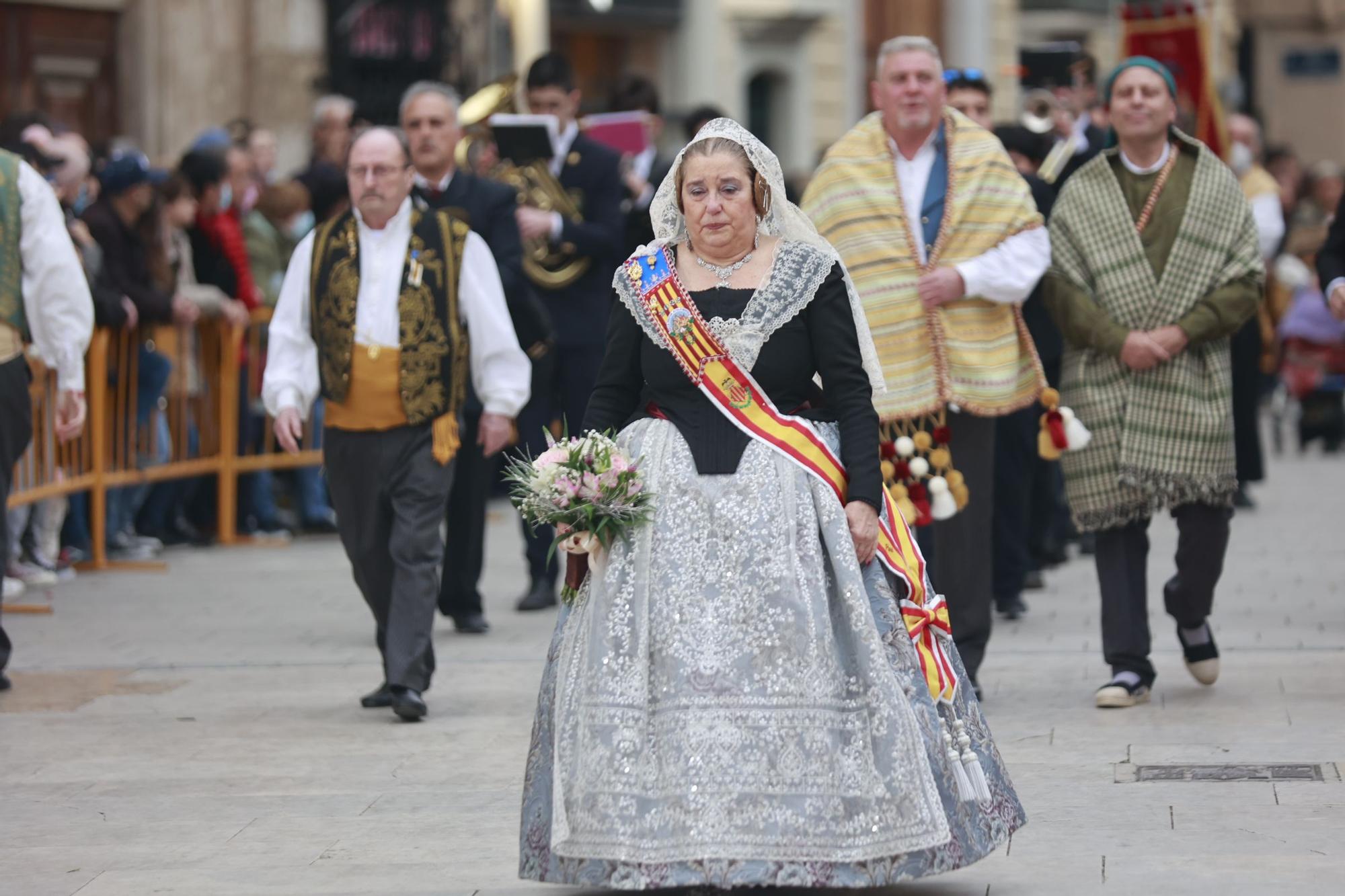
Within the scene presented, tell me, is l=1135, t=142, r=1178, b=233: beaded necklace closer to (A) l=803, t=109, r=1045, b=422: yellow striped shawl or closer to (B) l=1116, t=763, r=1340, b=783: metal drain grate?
(A) l=803, t=109, r=1045, b=422: yellow striped shawl

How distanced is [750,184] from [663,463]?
27.1 inches

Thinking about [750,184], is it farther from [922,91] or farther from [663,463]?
[922,91]

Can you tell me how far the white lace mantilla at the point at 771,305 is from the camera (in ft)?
19.2

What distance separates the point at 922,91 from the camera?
812 cm

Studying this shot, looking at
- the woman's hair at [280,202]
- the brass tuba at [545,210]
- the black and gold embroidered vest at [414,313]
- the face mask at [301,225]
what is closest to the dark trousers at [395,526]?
the black and gold embroidered vest at [414,313]

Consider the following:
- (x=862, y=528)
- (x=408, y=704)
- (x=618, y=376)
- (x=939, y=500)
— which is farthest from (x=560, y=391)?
(x=862, y=528)

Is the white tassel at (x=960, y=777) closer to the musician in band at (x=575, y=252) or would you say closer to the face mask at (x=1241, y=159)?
the musician in band at (x=575, y=252)

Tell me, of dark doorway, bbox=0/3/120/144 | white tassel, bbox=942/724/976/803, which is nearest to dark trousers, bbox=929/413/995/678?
white tassel, bbox=942/724/976/803

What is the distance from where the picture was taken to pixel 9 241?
8641 mm

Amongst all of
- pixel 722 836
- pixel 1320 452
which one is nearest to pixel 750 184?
pixel 722 836

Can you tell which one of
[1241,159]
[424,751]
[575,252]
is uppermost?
[1241,159]

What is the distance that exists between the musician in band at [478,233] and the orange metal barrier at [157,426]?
7.14 feet

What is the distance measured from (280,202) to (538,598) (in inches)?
165

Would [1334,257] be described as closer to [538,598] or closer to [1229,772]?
[1229,772]
